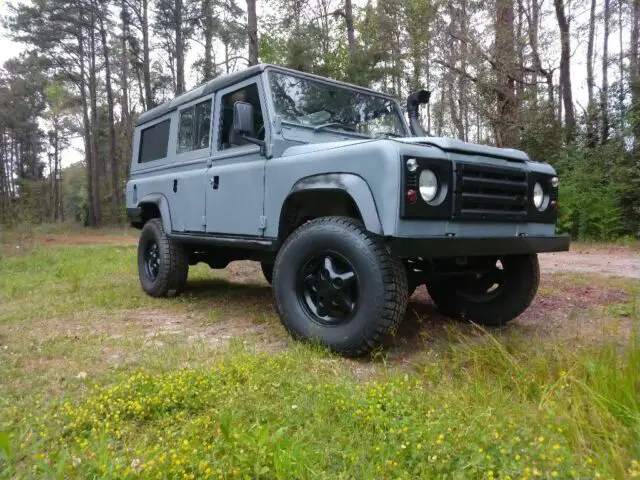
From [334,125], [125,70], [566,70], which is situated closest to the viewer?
[334,125]

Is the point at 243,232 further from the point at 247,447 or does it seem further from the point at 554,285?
the point at 554,285

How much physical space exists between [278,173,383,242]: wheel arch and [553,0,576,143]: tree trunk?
12.9 meters

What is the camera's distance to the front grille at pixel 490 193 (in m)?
2.79

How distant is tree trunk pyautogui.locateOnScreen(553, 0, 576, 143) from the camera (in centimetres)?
1399

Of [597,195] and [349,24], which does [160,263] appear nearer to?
[597,195]

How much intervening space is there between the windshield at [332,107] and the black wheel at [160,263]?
2211 mm

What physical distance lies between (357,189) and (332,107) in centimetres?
165

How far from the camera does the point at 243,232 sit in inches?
150

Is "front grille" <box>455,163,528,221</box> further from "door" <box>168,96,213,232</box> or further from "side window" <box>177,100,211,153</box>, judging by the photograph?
"side window" <box>177,100,211,153</box>

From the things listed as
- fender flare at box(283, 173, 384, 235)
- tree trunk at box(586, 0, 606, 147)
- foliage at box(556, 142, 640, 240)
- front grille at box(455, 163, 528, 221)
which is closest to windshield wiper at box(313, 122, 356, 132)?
fender flare at box(283, 173, 384, 235)

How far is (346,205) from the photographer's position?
3.26 m

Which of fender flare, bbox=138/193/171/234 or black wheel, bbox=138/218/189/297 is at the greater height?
fender flare, bbox=138/193/171/234

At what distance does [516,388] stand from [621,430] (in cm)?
56

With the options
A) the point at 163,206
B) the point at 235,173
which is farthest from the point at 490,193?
the point at 163,206
